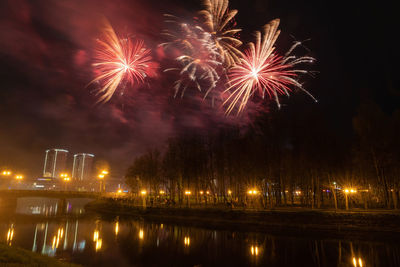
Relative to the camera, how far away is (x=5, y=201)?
284 ft

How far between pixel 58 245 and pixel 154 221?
2323 centimetres

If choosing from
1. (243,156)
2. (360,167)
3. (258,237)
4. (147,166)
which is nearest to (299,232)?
(258,237)

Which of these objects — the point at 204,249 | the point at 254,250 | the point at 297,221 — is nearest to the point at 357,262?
the point at 254,250

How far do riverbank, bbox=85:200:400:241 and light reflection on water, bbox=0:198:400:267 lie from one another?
3.79 m

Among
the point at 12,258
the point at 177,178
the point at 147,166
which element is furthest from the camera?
the point at 147,166

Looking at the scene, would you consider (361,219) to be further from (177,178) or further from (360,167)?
(177,178)

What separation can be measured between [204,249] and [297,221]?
16.3 meters

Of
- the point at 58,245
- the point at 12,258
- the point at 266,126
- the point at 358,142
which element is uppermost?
the point at 266,126

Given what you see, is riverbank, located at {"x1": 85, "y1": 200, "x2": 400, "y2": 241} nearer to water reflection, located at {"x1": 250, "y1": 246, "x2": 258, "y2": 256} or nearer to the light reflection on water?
the light reflection on water

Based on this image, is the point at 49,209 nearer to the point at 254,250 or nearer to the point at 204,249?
the point at 204,249

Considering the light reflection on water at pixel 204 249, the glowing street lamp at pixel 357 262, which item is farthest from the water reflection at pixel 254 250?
the glowing street lamp at pixel 357 262

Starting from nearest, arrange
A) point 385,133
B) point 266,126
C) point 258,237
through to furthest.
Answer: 1. point 258,237
2. point 385,133
3. point 266,126

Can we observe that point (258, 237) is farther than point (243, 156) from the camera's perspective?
No

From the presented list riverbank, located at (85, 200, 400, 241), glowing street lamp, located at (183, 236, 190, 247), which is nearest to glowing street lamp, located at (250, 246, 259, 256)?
glowing street lamp, located at (183, 236, 190, 247)
